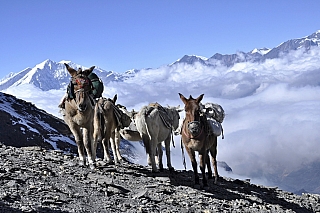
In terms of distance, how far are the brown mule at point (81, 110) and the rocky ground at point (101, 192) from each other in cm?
83

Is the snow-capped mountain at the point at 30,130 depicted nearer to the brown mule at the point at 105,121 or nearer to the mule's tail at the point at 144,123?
the brown mule at the point at 105,121

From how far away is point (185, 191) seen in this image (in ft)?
49.2

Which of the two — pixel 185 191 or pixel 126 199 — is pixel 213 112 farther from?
pixel 126 199

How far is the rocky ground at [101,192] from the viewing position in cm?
1141

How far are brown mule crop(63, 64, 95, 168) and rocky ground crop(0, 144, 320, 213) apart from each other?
826 millimetres

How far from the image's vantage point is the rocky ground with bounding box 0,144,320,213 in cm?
1141

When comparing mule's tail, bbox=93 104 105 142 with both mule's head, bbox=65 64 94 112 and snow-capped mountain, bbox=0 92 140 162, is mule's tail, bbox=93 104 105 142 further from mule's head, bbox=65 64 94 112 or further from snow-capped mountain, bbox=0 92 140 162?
snow-capped mountain, bbox=0 92 140 162

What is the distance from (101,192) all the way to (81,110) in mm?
3937

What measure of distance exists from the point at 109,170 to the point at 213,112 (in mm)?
6106

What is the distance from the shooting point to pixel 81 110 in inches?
640

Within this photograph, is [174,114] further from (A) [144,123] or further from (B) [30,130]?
(B) [30,130]

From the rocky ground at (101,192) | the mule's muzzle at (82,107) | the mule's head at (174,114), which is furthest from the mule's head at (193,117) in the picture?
the mule's head at (174,114)

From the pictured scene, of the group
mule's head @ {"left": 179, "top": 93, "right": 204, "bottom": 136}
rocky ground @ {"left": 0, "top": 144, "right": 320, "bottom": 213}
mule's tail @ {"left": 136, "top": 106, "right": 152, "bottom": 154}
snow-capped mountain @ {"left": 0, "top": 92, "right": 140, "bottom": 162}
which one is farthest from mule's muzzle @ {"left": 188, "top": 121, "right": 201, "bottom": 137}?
snow-capped mountain @ {"left": 0, "top": 92, "right": 140, "bottom": 162}

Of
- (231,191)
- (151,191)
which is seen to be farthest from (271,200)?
(151,191)
